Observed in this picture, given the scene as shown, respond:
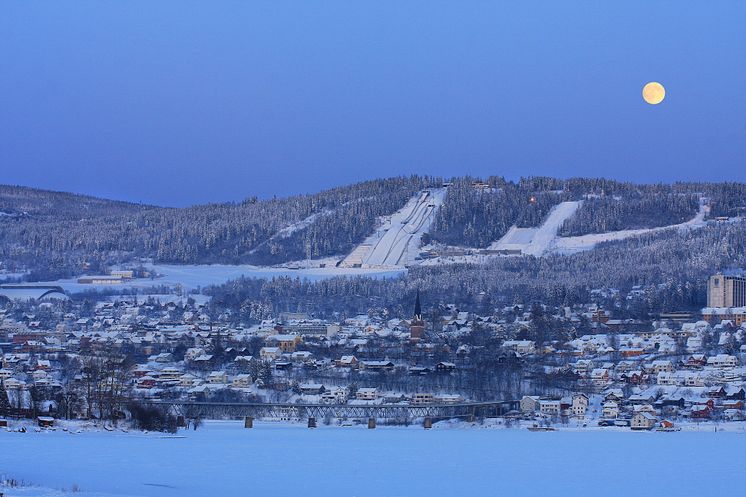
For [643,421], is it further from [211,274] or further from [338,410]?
[211,274]

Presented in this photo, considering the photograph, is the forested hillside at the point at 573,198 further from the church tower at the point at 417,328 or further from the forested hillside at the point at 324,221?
the church tower at the point at 417,328

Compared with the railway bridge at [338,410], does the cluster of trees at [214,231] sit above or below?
above

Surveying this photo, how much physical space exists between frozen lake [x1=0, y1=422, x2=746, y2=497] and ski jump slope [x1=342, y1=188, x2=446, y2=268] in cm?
8749

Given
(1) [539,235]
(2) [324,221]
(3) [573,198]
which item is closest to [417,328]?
(1) [539,235]

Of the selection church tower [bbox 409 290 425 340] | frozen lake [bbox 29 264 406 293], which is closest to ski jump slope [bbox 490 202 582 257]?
frozen lake [bbox 29 264 406 293]

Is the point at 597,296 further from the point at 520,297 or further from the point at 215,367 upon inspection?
the point at 215,367

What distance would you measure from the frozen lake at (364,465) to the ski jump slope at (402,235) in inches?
3445

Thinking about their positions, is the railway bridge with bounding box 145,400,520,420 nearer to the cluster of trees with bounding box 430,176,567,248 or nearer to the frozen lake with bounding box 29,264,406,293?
the frozen lake with bounding box 29,264,406,293

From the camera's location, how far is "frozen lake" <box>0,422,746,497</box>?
2623cm

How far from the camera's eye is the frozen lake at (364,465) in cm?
2623

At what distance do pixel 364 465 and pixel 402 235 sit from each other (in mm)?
109326

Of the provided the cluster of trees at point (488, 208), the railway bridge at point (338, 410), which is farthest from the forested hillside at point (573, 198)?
the railway bridge at point (338, 410)

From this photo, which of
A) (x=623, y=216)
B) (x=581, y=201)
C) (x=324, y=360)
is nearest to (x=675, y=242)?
(x=623, y=216)

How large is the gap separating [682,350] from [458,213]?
73.9 meters
